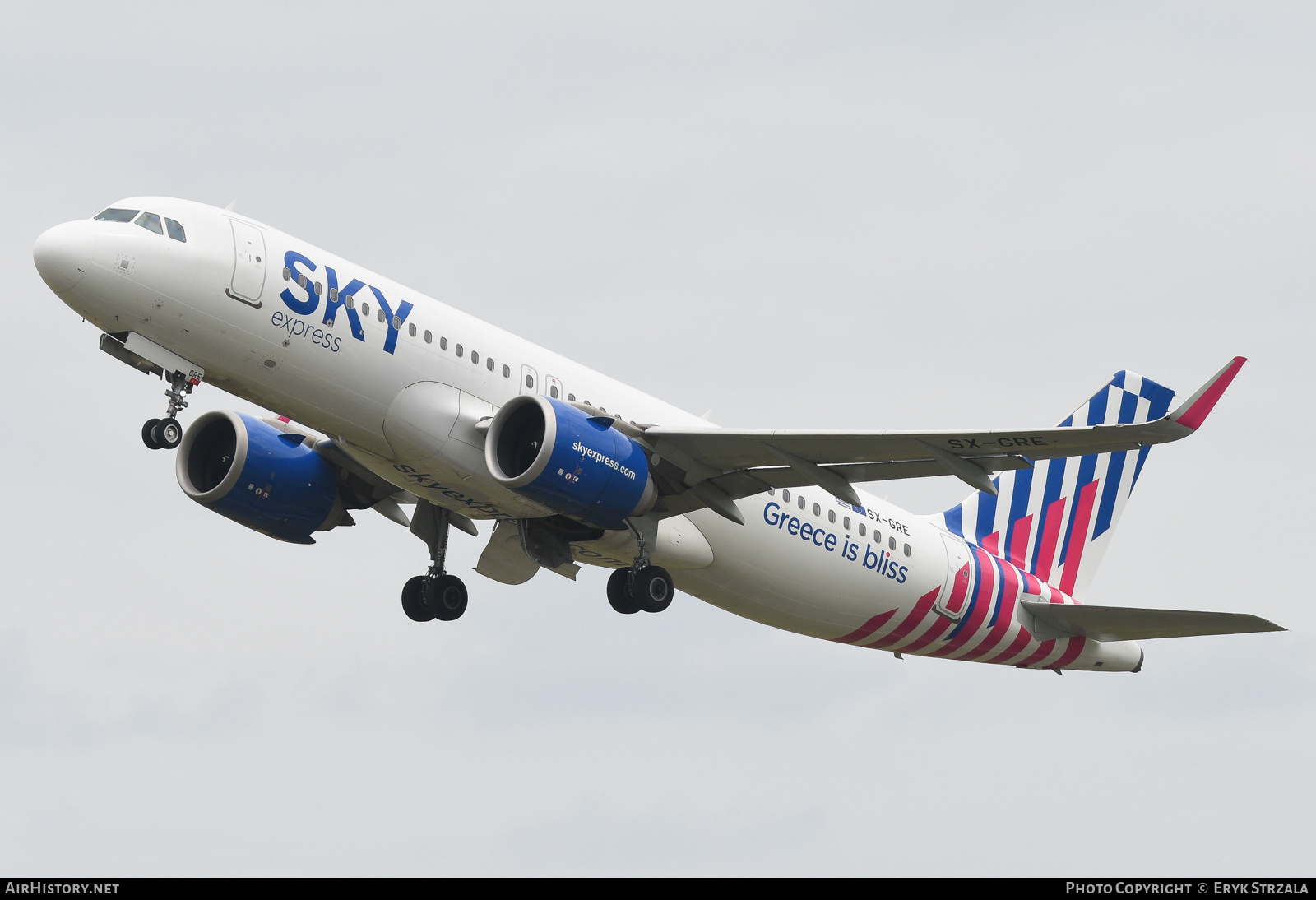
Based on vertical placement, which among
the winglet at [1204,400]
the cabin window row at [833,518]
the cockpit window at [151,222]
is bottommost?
the winglet at [1204,400]

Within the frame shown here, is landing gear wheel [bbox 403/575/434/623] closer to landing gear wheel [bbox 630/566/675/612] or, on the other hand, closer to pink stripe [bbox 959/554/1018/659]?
landing gear wheel [bbox 630/566/675/612]

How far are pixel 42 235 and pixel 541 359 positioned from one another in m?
8.52

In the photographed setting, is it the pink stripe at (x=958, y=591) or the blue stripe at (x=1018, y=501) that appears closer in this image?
the pink stripe at (x=958, y=591)

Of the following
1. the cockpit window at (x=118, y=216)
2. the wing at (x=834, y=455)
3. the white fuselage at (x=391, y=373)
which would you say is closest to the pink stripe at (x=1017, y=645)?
the white fuselage at (x=391, y=373)

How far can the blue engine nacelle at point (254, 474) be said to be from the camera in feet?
106

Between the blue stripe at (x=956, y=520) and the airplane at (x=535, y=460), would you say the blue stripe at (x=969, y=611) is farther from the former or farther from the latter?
the blue stripe at (x=956, y=520)

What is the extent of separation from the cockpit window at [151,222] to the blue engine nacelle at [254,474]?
608 cm

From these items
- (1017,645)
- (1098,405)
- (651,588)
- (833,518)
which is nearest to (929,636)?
(1017,645)

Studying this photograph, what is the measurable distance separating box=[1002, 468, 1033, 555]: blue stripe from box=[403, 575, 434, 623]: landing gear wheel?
1285 cm

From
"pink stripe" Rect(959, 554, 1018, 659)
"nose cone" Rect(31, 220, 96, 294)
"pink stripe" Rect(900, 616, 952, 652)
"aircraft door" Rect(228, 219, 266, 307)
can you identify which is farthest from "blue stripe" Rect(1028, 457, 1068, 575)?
"nose cone" Rect(31, 220, 96, 294)

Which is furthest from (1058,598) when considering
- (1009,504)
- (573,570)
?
(573,570)

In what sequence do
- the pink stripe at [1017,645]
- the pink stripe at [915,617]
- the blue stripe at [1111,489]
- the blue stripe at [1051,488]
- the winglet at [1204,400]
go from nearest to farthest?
the winglet at [1204,400], the pink stripe at [915,617], the pink stripe at [1017,645], the blue stripe at [1051,488], the blue stripe at [1111,489]

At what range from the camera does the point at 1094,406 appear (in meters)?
40.5

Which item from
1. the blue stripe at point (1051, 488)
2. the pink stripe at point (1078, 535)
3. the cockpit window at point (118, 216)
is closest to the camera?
the cockpit window at point (118, 216)
